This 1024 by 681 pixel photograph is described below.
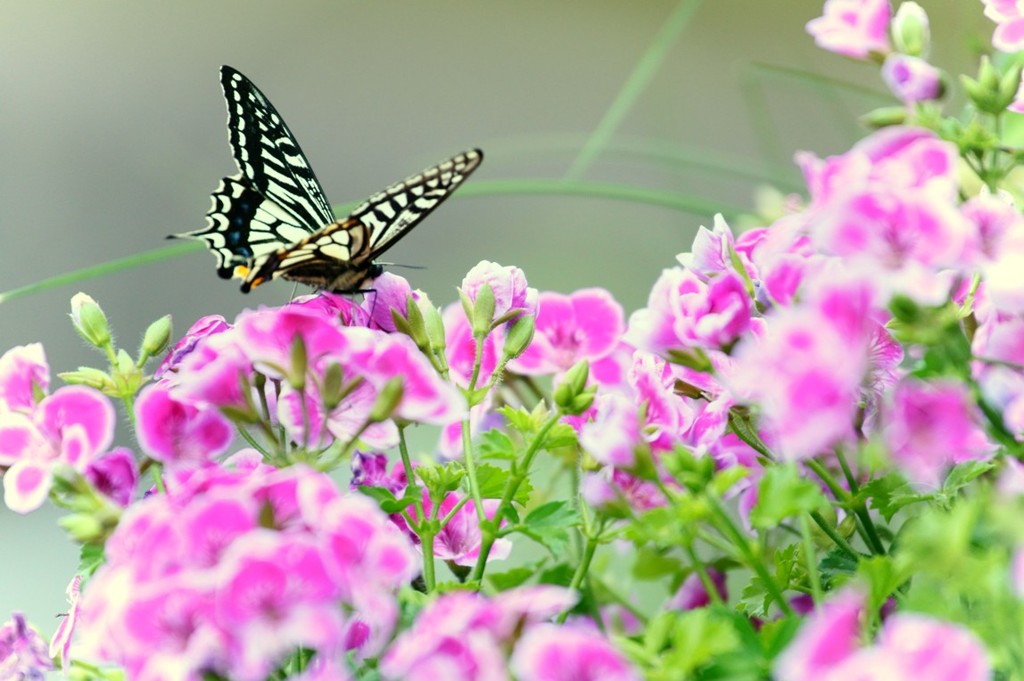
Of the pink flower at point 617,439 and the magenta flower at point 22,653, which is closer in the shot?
the pink flower at point 617,439

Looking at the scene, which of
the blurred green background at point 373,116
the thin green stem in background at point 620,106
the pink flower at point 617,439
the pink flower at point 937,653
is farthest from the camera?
the blurred green background at point 373,116

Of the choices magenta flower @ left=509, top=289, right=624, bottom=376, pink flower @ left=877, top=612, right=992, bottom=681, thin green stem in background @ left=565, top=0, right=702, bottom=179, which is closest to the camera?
pink flower @ left=877, top=612, right=992, bottom=681

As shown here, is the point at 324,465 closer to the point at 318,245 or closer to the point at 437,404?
the point at 437,404

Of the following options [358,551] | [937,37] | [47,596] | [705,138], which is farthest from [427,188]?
[705,138]

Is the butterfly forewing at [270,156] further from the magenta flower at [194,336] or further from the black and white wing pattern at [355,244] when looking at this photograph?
the magenta flower at [194,336]

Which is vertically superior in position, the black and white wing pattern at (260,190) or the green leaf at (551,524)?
the black and white wing pattern at (260,190)

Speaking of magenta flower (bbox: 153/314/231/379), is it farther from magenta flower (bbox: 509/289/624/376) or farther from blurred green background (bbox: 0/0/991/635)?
blurred green background (bbox: 0/0/991/635)

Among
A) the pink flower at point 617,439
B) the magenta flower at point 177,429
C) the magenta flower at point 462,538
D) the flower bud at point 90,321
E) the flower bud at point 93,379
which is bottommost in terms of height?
the magenta flower at point 462,538

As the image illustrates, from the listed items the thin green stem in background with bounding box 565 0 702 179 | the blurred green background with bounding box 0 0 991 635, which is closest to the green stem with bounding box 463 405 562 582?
the thin green stem in background with bounding box 565 0 702 179

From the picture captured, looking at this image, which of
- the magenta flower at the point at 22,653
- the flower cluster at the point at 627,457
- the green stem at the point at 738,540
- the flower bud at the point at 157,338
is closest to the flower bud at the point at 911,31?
Result: the flower cluster at the point at 627,457
